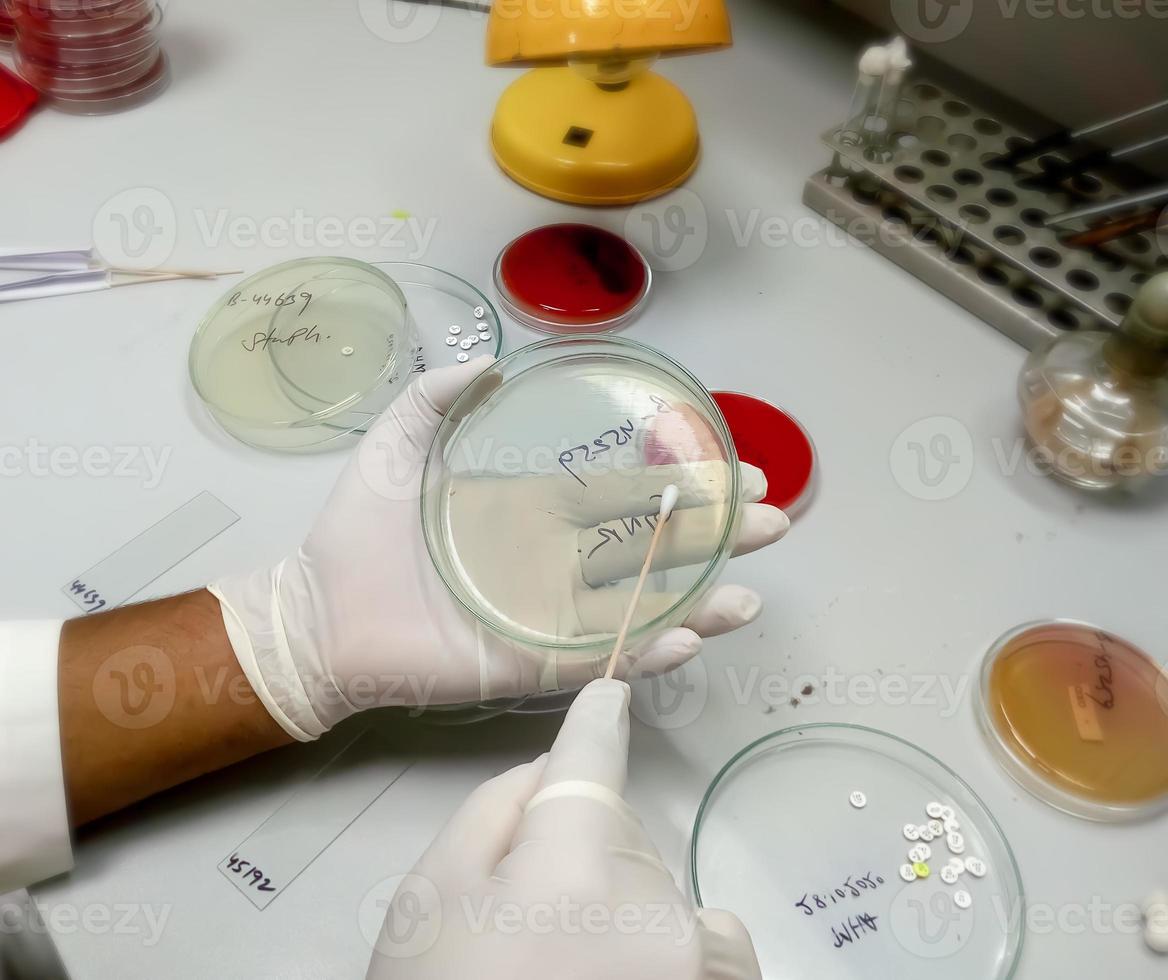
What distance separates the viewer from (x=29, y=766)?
2.52 feet

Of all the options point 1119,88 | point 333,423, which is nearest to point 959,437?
point 1119,88

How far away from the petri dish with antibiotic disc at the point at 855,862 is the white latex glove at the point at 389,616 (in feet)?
0.53

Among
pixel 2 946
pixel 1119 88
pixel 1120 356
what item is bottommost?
pixel 2 946

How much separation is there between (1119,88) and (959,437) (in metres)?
0.62

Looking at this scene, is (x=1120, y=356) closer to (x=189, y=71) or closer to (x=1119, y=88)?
(x=1119, y=88)

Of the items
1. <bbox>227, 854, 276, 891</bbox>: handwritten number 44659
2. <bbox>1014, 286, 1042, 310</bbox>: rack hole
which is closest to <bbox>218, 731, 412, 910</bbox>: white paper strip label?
<bbox>227, 854, 276, 891</bbox>: handwritten number 44659

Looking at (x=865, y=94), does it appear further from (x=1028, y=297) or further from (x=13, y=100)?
(x=13, y=100)

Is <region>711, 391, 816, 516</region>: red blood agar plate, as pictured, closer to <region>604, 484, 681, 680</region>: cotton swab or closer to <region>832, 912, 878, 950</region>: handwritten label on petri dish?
<region>604, 484, 681, 680</region>: cotton swab

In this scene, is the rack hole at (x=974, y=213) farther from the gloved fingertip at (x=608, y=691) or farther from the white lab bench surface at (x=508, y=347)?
the gloved fingertip at (x=608, y=691)

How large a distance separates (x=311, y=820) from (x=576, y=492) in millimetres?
383

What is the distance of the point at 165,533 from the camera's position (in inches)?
38.9

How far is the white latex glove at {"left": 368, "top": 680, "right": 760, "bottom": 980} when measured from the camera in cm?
60

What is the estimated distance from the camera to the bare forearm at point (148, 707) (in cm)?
79

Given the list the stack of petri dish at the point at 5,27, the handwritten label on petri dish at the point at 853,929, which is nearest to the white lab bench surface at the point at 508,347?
the handwritten label on petri dish at the point at 853,929
